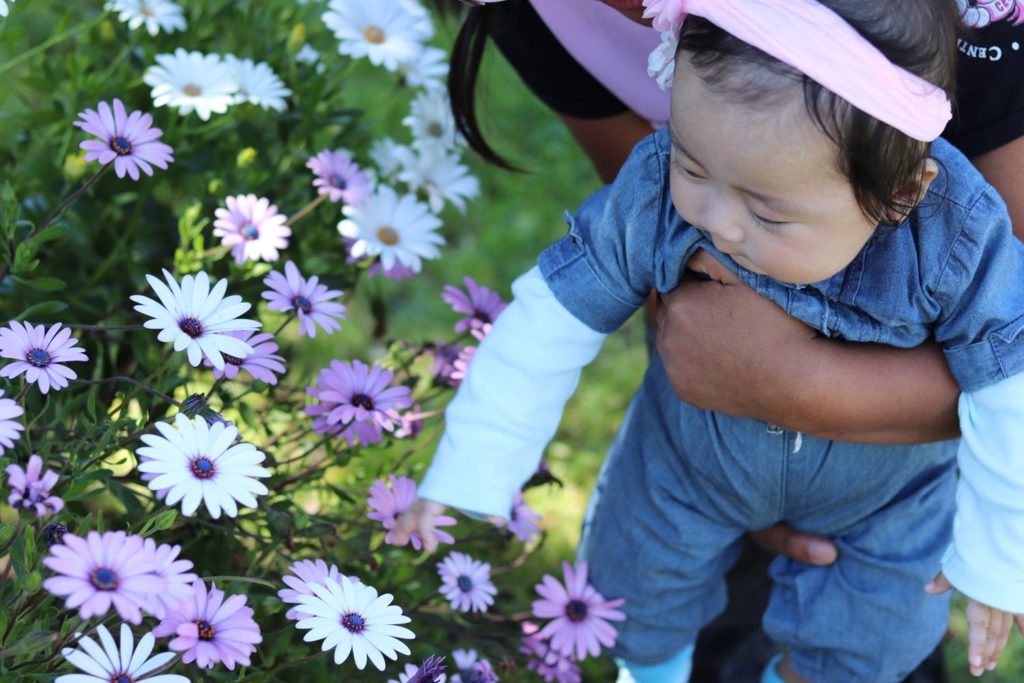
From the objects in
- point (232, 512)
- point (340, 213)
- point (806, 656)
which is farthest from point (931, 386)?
point (340, 213)

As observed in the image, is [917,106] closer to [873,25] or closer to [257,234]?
[873,25]

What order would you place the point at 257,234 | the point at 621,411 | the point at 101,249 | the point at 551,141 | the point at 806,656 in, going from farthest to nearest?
the point at 551,141
the point at 621,411
the point at 101,249
the point at 806,656
the point at 257,234

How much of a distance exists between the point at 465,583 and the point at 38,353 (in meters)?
0.57

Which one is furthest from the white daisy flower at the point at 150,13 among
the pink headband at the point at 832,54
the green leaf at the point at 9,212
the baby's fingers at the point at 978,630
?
the baby's fingers at the point at 978,630

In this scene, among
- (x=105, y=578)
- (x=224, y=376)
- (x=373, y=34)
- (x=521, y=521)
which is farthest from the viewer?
(x=373, y=34)

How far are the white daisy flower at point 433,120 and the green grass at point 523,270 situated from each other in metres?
0.07

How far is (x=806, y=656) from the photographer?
1.70 m

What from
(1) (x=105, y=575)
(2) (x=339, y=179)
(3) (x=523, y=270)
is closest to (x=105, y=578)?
(1) (x=105, y=575)

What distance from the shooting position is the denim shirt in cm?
127

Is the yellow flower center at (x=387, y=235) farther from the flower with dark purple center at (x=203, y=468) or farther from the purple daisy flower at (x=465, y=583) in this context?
the flower with dark purple center at (x=203, y=468)

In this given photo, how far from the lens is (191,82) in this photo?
5.44 ft

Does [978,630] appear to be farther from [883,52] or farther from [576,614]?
[883,52]

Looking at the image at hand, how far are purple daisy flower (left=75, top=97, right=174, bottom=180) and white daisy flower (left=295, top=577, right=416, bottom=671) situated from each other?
1.70 feet

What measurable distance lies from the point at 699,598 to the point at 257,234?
789mm
